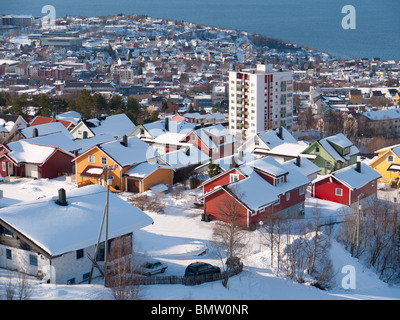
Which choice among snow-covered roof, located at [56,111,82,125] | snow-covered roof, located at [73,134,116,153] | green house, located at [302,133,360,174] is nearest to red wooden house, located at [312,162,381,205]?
green house, located at [302,133,360,174]

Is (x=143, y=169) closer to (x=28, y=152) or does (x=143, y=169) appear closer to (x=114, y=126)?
(x=28, y=152)

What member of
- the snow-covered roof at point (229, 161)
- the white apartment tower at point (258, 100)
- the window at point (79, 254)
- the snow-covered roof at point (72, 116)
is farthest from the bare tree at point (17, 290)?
the white apartment tower at point (258, 100)

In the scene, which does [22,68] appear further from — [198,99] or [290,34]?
[290,34]

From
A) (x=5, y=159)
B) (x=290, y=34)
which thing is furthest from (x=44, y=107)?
(x=290, y=34)

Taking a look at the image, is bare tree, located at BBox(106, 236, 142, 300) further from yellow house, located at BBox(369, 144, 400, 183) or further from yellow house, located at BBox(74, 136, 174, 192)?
yellow house, located at BBox(369, 144, 400, 183)

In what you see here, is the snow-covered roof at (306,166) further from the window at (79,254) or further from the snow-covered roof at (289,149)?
the window at (79,254)

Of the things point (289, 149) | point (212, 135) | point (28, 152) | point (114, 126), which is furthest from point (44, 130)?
point (289, 149)
